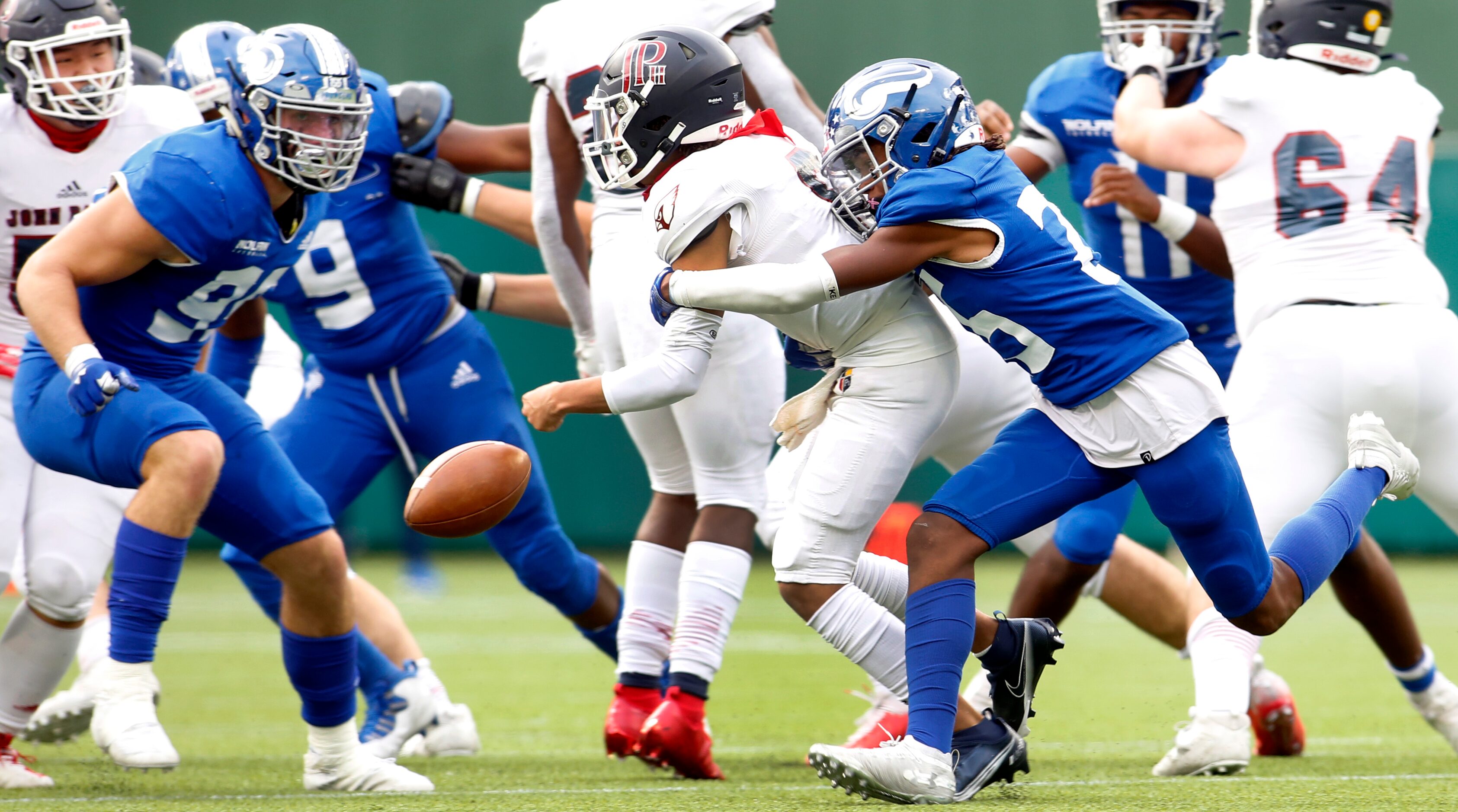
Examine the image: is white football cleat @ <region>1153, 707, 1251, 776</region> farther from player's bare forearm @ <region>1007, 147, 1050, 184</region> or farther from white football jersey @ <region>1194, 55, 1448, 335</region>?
player's bare forearm @ <region>1007, 147, 1050, 184</region>

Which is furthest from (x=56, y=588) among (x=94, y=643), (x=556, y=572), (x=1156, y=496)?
(x=1156, y=496)

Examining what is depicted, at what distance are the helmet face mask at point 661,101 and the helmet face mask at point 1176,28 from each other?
55.2 inches

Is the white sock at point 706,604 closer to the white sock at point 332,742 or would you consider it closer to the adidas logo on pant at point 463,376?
the white sock at point 332,742

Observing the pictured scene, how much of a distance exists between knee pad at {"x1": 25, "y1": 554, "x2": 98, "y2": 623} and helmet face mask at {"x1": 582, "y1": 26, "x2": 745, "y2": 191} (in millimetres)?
1739

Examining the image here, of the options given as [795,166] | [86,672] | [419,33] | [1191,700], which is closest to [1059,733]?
[1191,700]

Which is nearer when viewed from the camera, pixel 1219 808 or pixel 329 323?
pixel 1219 808

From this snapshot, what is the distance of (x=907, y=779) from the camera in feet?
9.07

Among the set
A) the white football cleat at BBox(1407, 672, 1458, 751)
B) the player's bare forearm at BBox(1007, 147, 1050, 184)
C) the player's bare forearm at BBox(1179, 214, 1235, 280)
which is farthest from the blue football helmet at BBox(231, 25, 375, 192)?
the white football cleat at BBox(1407, 672, 1458, 751)

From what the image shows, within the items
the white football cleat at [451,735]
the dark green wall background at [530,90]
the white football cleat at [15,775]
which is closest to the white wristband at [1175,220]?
the white football cleat at [451,735]

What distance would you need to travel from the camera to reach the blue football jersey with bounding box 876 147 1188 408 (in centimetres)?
280

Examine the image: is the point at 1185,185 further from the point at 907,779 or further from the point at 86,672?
the point at 86,672

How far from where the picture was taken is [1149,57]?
397 cm

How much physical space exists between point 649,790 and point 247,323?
1.92 m

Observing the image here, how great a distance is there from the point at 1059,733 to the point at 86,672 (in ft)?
9.18
